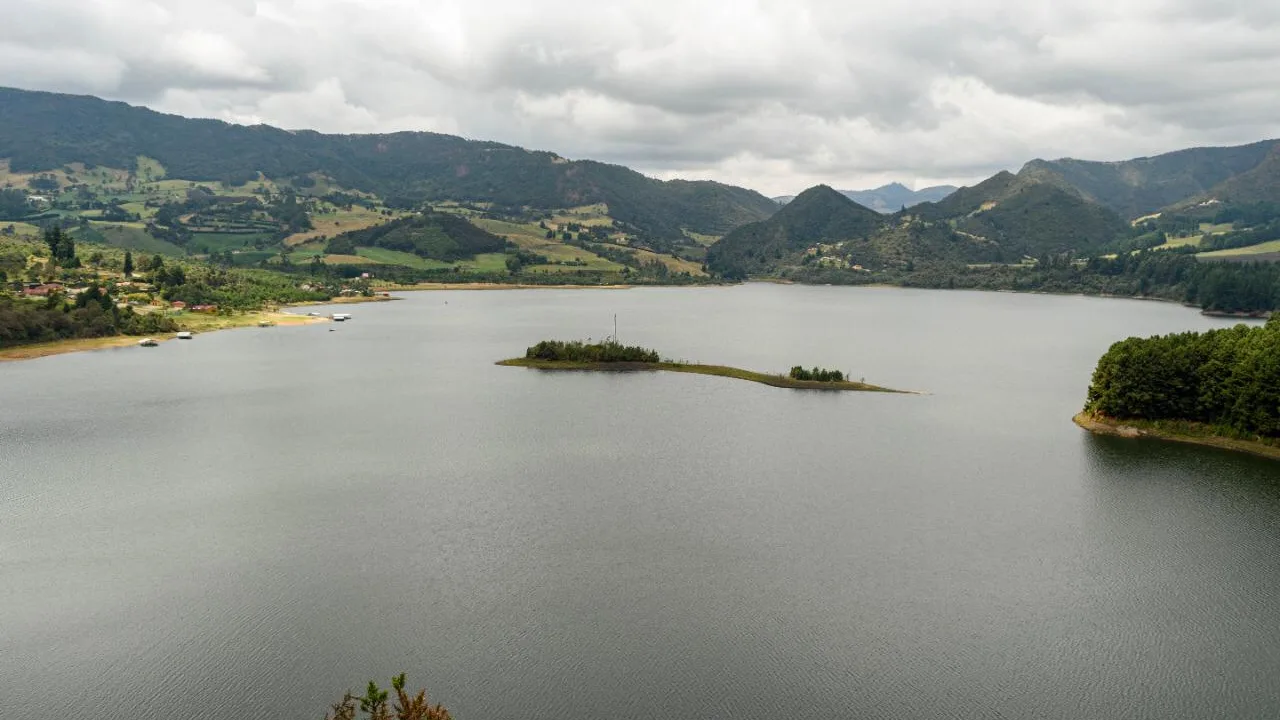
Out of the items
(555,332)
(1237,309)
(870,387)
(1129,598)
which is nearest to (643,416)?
(870,387)

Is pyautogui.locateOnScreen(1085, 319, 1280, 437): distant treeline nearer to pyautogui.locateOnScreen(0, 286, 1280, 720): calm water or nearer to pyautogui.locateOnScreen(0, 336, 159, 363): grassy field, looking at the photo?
pyautogui.locateOnScreen(0, 286, 1280, 720): calm water

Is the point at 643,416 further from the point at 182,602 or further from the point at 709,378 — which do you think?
the point at 182,602

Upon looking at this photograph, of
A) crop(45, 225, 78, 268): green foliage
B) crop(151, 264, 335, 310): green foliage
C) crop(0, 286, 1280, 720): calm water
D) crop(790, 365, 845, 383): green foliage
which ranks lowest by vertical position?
crop(0, 286, 1280, 720): calm water

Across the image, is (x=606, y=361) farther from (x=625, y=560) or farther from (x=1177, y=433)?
(x=625, y=560)

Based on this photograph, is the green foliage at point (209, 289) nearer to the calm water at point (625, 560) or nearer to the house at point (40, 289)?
the house at point (40, 289)

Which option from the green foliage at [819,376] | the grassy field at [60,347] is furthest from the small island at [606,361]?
the grassy field at [60,347]

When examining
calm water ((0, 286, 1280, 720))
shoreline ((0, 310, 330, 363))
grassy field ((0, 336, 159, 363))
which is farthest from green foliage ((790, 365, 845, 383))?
grassy field ((0, 336, 159, 363))

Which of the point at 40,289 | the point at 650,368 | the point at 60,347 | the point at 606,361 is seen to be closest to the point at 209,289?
the point at 40,289
